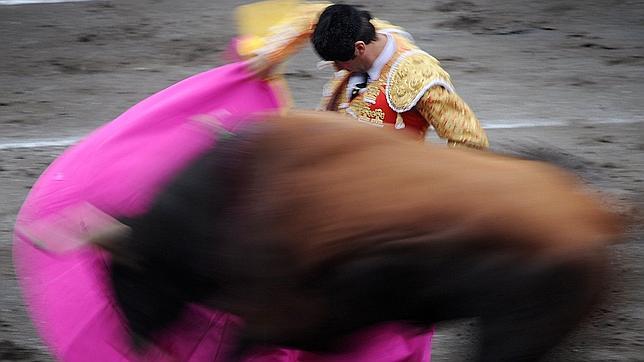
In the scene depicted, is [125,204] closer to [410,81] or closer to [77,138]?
[410,81]

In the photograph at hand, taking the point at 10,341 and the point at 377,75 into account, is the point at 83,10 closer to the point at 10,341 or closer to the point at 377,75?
the point at 10,341

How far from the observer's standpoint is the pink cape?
1931mm

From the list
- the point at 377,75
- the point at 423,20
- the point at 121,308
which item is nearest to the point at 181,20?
the point at 423,20

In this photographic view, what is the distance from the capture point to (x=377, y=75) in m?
3.12

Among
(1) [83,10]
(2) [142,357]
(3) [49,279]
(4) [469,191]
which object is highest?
(4) [469,191]

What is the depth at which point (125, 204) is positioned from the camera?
2.03 meters

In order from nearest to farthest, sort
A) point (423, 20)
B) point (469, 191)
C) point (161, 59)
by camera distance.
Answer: point (469, 191)
point (161, 59)
point (423, 20)

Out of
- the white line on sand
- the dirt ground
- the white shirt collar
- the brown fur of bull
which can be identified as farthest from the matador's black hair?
the white line on sand

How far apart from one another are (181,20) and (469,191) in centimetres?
602

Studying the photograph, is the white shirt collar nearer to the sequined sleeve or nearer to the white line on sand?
the sequined sleeve

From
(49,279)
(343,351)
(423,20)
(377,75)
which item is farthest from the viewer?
(423,20)

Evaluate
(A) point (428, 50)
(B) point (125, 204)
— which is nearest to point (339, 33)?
(B) point (125, 204)

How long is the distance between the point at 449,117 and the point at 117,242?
1.43 m

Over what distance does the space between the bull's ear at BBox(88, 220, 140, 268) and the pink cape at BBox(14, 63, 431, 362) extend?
0.08 m
